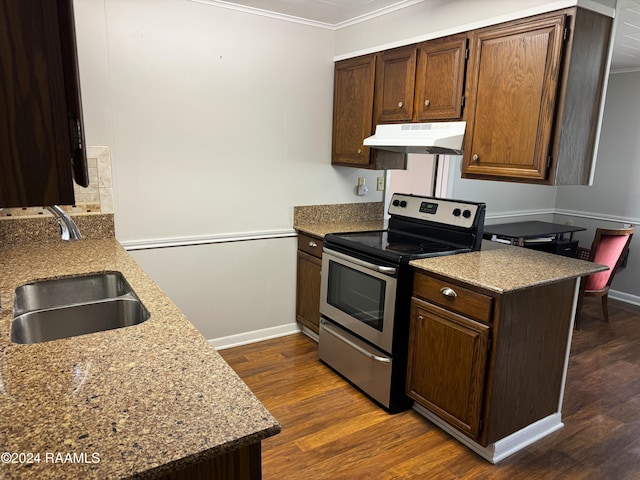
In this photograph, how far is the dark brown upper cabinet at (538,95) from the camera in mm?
2027

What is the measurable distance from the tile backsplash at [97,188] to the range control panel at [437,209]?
1.82m

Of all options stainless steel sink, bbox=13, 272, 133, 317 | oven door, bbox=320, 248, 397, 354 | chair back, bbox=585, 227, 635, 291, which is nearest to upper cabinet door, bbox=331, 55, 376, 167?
oven door, bbox=320, 248, 397, 354

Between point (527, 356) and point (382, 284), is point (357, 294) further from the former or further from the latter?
point (527, 356)

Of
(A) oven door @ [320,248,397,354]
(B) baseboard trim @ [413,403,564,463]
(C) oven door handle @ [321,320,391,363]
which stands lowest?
(B) baseboard trim @ [413,403,564,463]

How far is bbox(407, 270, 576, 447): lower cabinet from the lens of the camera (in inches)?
79.0

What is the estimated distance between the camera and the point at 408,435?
2.36 m

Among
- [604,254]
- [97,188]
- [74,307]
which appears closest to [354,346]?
[74,307]

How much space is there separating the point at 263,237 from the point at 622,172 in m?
3.90

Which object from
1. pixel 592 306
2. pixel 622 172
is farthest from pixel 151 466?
pixel 622 172

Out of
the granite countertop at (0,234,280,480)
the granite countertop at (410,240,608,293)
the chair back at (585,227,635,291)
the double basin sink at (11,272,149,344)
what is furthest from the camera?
the chair back at (585,227,635,291)

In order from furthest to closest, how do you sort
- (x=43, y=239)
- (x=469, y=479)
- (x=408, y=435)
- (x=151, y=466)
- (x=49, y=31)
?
(x=43, y=239) < (x=408, y=435) < (x=469, y=479) < (x=151, y=466) < (x=49, y=31)

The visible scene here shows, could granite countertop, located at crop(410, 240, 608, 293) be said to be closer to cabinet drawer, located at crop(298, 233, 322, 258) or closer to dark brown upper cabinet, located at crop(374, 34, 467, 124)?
dark brown upper cabinet, located at crop(374, 34, 467, 124)

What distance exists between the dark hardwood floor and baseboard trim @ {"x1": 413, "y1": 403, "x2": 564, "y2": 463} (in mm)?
31

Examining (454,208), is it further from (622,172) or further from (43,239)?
(622,172)
